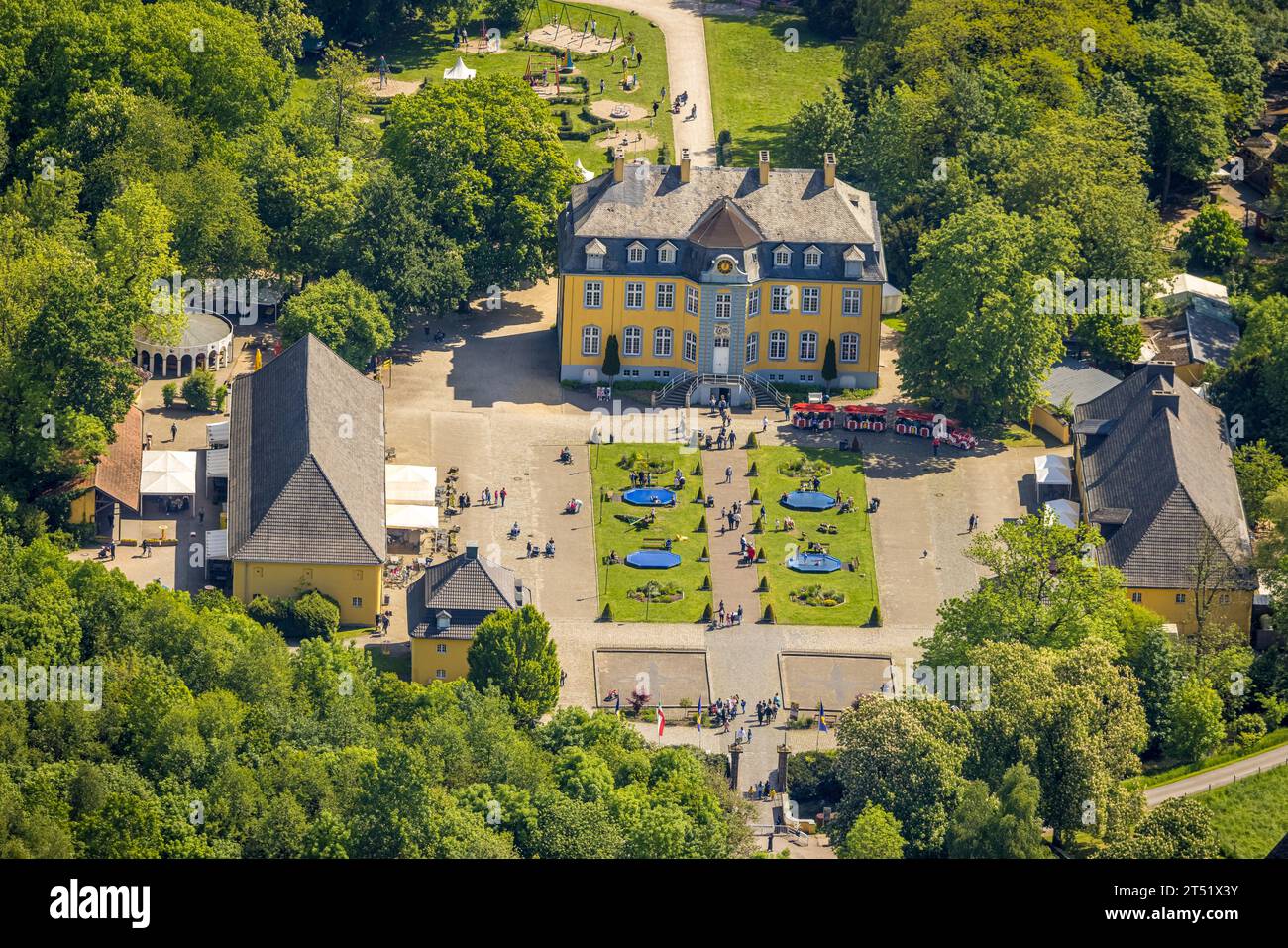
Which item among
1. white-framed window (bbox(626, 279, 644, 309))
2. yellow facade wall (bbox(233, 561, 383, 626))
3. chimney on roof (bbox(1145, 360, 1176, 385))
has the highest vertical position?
white-framed window (bbox(626, 279, 644, 309))

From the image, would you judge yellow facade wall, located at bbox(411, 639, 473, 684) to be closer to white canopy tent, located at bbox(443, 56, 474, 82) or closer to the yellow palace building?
the yellow palace building

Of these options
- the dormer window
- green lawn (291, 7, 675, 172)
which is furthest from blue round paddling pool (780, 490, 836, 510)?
green lawn (291, 7, 675, 172)

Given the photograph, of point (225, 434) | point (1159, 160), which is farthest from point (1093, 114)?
point (225, 434)

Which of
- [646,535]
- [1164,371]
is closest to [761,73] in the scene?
[1164,371]

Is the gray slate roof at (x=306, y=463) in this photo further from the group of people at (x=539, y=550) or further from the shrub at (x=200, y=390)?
the group of people at (x=539, y=550)

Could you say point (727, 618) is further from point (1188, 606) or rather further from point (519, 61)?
point (519, 61)

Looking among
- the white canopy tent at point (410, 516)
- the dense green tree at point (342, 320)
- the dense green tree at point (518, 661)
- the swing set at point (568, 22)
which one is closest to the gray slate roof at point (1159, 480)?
the dense green tree at point (518, 661)

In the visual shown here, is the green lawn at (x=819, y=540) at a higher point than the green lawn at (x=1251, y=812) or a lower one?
higher
